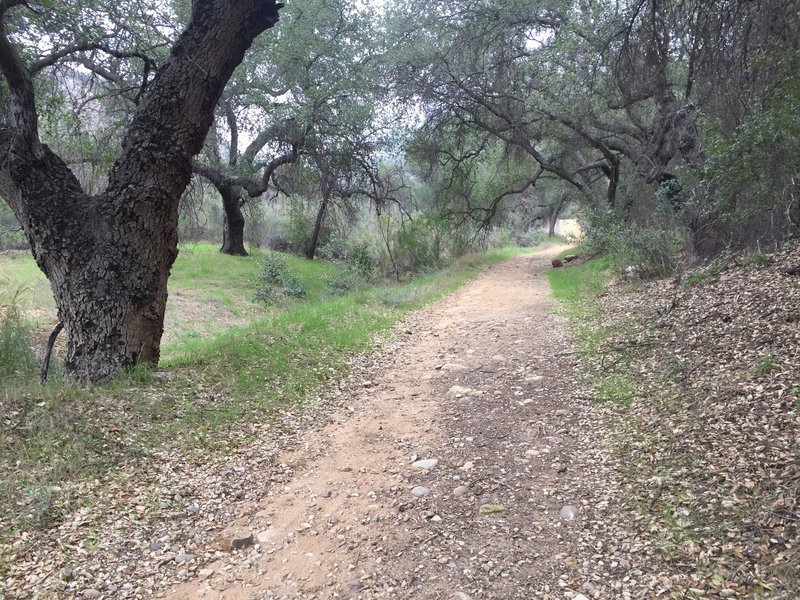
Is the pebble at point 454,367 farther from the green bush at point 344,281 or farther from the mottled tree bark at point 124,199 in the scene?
the green bush at point 344,281

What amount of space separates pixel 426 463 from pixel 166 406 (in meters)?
2.46

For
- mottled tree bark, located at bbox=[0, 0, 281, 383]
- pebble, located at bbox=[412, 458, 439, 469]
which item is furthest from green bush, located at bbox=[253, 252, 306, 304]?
pebble, located at bbox=[412, 458, 439, 469]

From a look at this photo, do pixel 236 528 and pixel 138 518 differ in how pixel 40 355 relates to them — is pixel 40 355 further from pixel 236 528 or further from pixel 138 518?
pixel 236 528

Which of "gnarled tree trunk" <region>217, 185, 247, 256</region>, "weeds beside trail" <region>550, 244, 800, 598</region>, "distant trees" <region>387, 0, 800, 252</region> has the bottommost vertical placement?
"weeds beside trail" <region>550, 244, 800, 598</region>

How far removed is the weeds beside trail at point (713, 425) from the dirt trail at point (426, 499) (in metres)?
0.45

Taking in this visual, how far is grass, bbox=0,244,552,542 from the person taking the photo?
357cm

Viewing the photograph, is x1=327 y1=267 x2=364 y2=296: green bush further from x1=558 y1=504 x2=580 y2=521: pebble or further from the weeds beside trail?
x1=558 y1=504 x2=580 y2=521: pebble

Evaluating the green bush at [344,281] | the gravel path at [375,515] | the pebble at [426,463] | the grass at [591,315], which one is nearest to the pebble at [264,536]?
the gravel path at [375,515]

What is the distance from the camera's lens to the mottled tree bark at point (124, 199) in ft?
17.0

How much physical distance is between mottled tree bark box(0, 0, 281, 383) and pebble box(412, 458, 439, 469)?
3.15 metres

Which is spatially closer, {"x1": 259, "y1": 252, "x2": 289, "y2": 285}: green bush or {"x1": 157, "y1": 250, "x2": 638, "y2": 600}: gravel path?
{"x1": 157, "y1": 250, "x2": 638, "y2": 600}: gravel path

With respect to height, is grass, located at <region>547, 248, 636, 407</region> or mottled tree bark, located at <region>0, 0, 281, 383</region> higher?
mottled tree bark, located at <region>0, 0, 281, 383</region>

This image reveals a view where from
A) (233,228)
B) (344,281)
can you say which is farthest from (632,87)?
(233,228)

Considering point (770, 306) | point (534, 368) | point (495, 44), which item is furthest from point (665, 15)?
point (495, 44)
